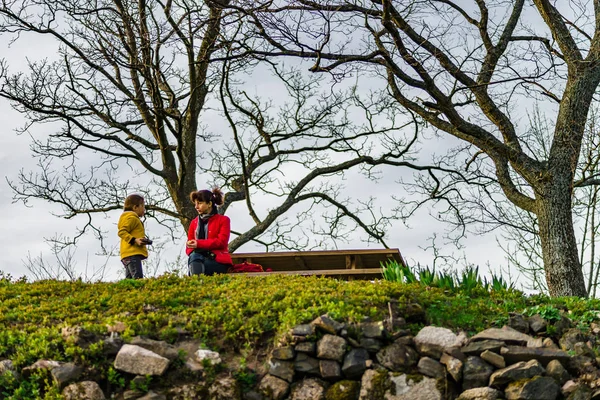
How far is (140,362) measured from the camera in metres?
6.83

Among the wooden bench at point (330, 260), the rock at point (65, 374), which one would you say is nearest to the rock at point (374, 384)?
the rock at point (65, 374)

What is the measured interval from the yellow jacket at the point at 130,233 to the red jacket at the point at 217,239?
796mm

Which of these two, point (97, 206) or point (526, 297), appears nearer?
point (526, 297)

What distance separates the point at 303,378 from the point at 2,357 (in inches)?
133

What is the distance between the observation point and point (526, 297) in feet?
29.5

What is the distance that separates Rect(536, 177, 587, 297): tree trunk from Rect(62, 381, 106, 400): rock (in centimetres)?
776

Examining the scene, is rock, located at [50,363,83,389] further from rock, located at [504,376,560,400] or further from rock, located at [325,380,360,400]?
rock, located at [504,376,560,400]

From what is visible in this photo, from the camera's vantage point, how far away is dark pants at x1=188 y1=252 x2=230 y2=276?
10.3 metres

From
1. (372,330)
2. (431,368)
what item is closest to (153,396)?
(372,330)

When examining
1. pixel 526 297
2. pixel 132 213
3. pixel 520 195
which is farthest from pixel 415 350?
pixel 520 195

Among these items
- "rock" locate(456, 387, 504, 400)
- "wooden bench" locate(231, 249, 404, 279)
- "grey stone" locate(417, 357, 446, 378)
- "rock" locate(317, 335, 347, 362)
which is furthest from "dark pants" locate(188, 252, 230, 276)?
"rock" locate(456, 387, 504, 400)

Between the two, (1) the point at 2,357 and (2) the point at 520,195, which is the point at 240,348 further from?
(2) the point at 520,195

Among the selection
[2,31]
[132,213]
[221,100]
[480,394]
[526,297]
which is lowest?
[480,394]

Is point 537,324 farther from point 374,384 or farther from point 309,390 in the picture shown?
point 309,390
